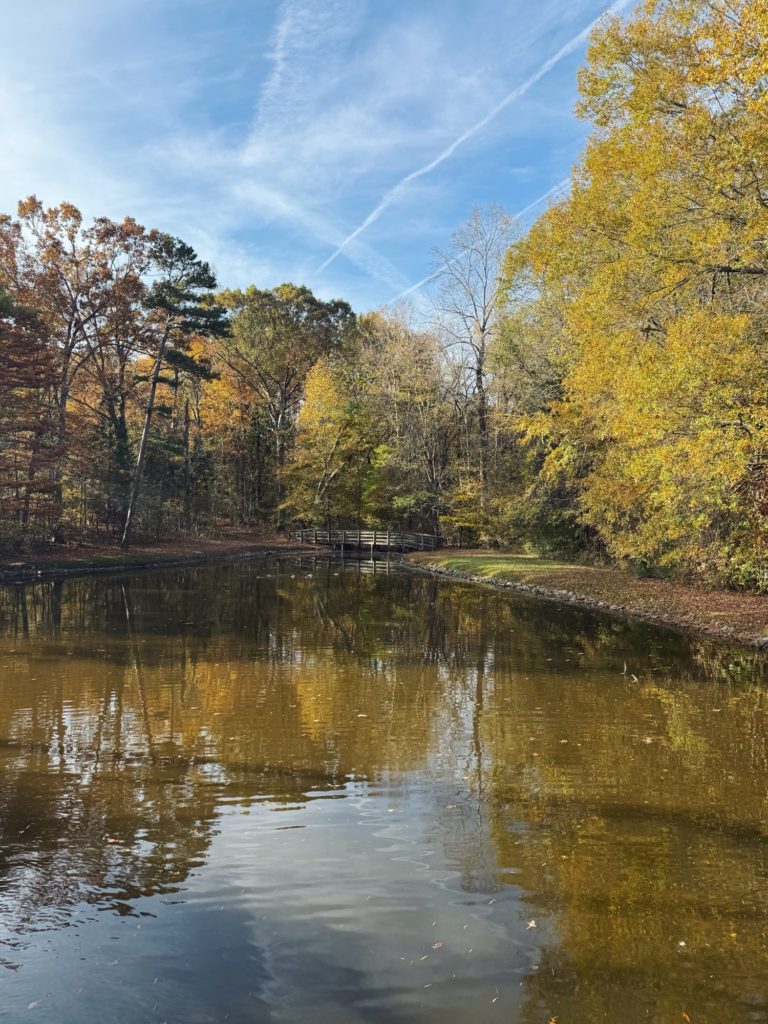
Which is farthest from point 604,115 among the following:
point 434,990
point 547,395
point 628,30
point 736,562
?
point 434,990

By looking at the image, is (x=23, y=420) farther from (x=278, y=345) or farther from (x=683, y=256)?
(x=278, y=345)

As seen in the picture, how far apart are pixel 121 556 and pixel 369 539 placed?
16.0 m

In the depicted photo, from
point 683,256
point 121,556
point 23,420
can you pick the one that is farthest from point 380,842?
point 121,556

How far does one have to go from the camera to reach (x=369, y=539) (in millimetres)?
41062

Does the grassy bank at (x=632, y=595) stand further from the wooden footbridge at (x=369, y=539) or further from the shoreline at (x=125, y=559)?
the shoreline at (x=125, y=559)

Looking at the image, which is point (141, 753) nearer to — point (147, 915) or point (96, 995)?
point (147, 915)

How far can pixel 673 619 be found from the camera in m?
15.2

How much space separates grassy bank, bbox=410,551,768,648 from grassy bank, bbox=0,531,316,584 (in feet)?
41.6

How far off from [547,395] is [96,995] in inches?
961

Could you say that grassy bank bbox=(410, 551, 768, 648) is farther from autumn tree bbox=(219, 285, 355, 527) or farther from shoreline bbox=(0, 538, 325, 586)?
autumn tree bbox=(219, 285, 355, 527)

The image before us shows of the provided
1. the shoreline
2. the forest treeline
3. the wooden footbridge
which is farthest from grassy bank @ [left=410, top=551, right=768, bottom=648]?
the shoreline

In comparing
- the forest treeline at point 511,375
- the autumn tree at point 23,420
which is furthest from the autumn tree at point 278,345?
the autumn tree at point 23,420

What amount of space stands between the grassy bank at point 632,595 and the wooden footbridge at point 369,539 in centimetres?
999

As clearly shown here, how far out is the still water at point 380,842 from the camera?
3326 millimetres
